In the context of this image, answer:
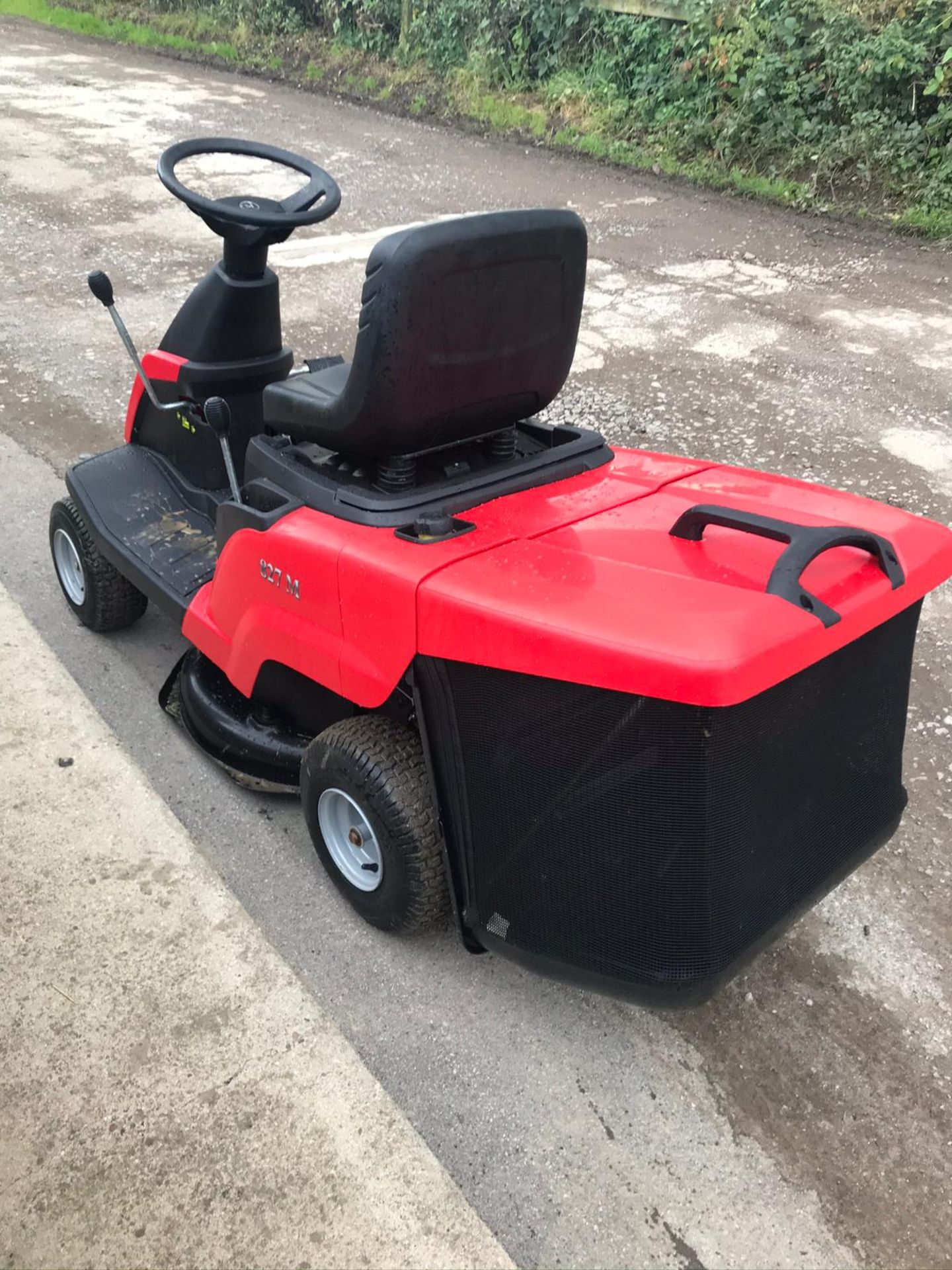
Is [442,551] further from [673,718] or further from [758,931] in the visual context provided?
[758,931]

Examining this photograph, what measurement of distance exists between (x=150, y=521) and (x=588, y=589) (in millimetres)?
1805

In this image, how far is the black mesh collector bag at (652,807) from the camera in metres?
1.87

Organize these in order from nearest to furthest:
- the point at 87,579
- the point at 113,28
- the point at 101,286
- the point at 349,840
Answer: the point at 349,840, the point at 101,286, the point at 87,579, the point at 113,28

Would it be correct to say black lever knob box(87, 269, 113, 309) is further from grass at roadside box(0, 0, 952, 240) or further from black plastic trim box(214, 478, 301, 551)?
grass at roadside box(0, 0, 952, 240)

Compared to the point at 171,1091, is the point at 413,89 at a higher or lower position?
higher

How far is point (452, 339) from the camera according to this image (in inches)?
88.8

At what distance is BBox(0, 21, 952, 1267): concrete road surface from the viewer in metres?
2.04

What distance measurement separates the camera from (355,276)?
690cm

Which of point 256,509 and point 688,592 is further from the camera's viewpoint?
point 256,509

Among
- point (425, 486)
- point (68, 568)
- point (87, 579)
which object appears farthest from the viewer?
point (68, 568)

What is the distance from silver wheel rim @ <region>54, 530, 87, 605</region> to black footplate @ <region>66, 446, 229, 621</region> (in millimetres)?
199

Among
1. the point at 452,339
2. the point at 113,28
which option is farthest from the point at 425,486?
the point at 113,28

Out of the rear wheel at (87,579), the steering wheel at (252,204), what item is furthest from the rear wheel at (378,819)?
the steering wheel at (252,204)

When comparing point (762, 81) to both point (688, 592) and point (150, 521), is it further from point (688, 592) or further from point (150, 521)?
point (688, 592)
